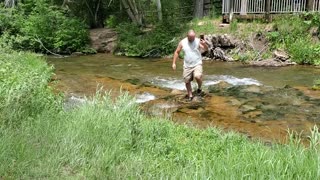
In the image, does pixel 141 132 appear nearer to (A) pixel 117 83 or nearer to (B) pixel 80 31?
(A) pixel 117 83

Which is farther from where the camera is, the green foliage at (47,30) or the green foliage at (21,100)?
the green foliage at (47,30)

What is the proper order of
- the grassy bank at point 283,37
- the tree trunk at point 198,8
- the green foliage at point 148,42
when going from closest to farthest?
the grassy bank at point 283,37 → the green foliage at point 148,42 → the tree trunk at point 198,8

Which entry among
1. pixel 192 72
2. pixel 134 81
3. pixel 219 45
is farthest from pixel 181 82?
pixel 219 45

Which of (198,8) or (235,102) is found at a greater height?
(198,8)

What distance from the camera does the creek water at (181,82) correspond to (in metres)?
8.15

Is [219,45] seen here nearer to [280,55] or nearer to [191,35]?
[280,55]

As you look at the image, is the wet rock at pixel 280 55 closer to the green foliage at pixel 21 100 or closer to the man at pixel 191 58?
the man at pixel 191 58

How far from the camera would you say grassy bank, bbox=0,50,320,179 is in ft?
13.8

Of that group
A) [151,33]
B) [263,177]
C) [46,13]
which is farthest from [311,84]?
[46,13]

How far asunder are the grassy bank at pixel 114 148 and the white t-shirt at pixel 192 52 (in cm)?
396

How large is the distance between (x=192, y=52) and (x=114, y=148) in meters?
6.04

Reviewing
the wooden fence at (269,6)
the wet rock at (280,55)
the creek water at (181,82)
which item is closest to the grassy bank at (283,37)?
the wet rock at (280,55)

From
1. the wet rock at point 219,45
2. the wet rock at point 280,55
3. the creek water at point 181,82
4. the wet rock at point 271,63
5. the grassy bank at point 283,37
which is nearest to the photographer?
the creek water at point 181,82

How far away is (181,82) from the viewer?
13.2 m
